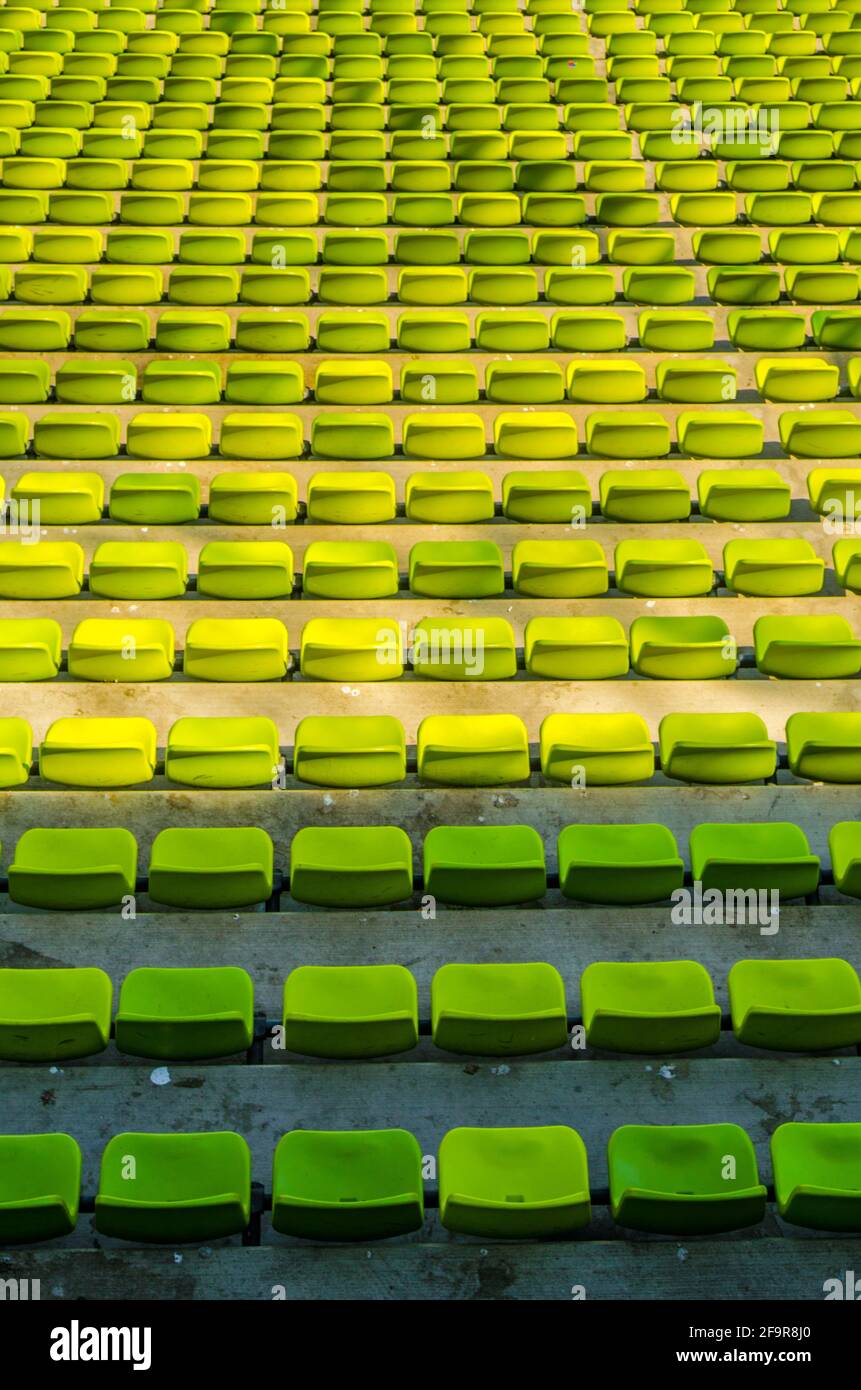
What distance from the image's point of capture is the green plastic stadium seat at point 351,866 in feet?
16.2

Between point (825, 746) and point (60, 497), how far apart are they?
4080 mm

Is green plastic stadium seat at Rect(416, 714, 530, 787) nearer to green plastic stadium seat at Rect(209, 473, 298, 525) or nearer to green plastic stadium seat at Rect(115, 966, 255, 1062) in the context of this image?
green plastic stadium seat at Rect(115, 966, 255, 1062)

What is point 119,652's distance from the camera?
6.03 metres

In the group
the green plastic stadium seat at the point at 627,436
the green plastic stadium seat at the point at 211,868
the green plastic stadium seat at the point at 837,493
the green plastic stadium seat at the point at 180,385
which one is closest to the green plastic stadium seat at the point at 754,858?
the green plastic stadium seat at the point at 211,868

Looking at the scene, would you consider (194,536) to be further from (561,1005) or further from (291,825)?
(561,1005)

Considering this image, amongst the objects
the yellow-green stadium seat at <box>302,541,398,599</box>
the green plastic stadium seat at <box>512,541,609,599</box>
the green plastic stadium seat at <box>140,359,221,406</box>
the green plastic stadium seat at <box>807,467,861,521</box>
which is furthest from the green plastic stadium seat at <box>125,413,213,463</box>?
the green plastic stadium seat at <box>807,467,861,521</box>

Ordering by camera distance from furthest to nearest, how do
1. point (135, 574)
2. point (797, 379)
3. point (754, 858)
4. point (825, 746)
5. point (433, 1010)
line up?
1. point (797, 379)
2. point (135, 574)
3. point (825, 746)
4. point (754, 858)
5. point (433, 1010)

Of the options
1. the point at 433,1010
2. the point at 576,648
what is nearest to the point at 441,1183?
the point at 433,1010

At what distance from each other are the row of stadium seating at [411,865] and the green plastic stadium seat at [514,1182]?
101cm

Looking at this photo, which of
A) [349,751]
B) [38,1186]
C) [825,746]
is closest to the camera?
[38,1186]

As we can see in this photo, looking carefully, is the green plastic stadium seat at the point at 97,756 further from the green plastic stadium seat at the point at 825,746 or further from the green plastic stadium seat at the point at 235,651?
the green plastic stadium seat at the point at 825,746

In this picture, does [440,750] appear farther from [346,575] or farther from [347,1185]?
[347,1185]

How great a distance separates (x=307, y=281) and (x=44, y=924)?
471cm
